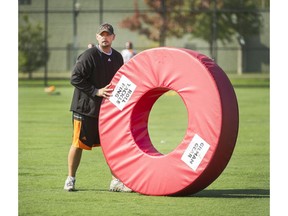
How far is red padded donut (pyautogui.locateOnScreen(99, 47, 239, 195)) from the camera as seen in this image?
8.82 metres

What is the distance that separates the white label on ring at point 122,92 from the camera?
9438 mm

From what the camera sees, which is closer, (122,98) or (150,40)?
(122,98)

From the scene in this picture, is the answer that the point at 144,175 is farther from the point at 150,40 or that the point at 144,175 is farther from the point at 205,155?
the point at 150,40

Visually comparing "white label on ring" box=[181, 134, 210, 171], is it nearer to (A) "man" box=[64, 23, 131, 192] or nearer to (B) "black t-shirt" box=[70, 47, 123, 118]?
(A) "man" box=[64, 23, 131, 192]

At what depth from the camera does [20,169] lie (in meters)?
11.4

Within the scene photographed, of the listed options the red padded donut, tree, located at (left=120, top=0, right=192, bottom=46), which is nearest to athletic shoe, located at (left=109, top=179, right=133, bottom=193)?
the red padded donut

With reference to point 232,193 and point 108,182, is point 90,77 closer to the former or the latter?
point 108,182

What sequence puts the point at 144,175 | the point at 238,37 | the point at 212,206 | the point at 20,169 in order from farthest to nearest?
the point at 238,37, the point at 20,169, the point at 144,175, the point at 212,206

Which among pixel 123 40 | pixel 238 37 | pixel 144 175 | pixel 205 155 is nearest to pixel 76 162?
pixel 144 175

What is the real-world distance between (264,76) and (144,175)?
35.8 meters

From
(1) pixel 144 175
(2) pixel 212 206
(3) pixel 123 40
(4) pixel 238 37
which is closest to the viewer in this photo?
(2) pixel 212 206

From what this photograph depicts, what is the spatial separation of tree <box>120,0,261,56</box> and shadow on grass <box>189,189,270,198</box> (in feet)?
88.1

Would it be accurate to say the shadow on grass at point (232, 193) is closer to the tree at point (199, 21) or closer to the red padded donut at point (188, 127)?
the red padded donut at point (188, 127)

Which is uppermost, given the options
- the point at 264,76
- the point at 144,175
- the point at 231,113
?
the point at 231,113
